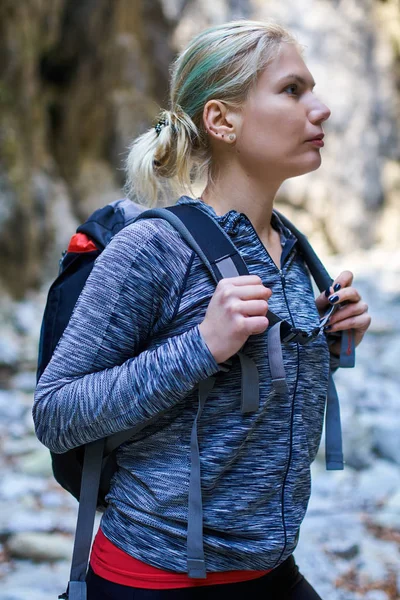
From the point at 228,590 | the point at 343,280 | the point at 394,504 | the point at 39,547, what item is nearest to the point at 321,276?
the point at 343,280

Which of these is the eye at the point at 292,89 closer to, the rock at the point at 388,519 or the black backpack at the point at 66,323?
the black backpack at the point at 66,323

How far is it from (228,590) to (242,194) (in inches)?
23.1

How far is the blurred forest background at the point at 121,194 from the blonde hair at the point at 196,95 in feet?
0.65


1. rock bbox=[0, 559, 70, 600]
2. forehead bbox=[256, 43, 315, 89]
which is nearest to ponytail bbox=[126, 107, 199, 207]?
forehead bbox=[256, 43, 315, 89]

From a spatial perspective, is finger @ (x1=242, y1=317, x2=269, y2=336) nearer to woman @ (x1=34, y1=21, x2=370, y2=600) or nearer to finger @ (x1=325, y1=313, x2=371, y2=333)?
woman @ (x1=34, y1=21, x2=370, y2=600)

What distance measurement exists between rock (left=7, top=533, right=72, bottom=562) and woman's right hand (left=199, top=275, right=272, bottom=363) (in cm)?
190

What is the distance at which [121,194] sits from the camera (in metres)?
9.48

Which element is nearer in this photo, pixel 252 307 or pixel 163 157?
pixel 252 307

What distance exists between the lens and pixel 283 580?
1042 mm

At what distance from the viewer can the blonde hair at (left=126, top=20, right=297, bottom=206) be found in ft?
3.42

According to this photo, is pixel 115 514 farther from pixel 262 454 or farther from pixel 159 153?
pixel 159 153

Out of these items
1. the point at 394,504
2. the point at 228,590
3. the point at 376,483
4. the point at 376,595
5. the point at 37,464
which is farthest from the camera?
the point at 37,464

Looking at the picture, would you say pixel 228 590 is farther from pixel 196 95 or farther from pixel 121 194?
pixel 121 194

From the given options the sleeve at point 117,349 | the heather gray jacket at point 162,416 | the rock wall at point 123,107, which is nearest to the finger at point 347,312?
the heather gray jacket at point 162,416
